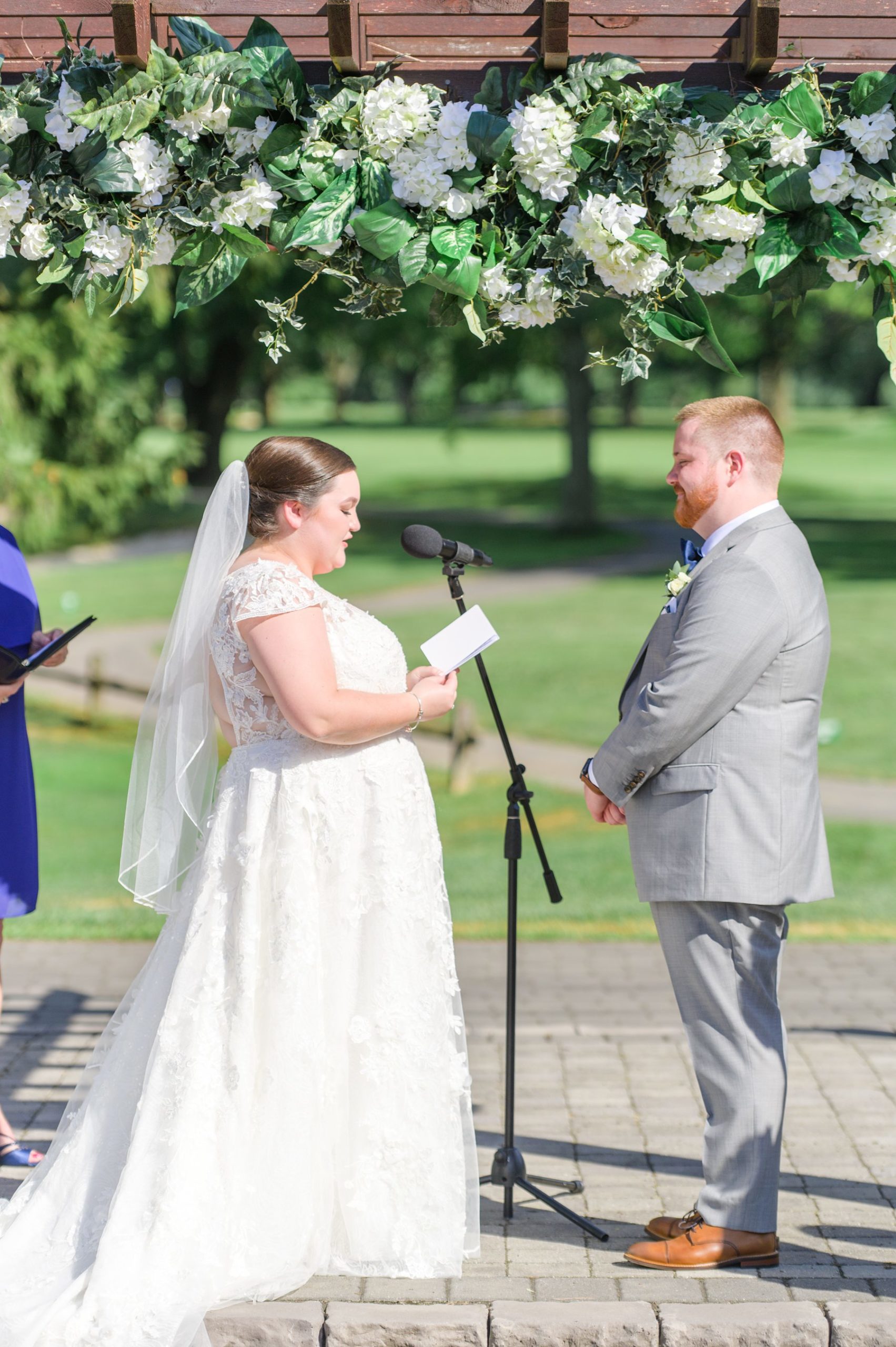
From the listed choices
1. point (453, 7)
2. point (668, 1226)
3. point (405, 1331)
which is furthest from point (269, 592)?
point (668, 1226)

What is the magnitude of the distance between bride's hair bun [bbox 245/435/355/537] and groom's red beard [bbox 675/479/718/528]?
3.08 feet

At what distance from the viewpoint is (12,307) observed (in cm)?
1772

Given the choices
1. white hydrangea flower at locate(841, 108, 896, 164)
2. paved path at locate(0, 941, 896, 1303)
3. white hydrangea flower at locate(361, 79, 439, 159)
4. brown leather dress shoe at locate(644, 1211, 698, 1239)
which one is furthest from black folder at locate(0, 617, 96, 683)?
white hydrangea flower at locate(841, 108, 896, 164)

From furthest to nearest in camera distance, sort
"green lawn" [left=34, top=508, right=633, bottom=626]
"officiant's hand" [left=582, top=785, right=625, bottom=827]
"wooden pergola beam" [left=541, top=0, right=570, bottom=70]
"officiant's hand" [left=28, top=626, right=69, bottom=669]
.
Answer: "green lawn" [left=34, top=508, right=633, bottom=626], "officiant's hand" [left=28, top=626, right=69, bottom=669], "officiant's hand" [left=582, top=785, right=625, bottom=827], "wooden pergola beam" [left=541, top=0, right=570, bottom=70]

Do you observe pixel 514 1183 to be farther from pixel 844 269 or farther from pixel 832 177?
pixel 832 177

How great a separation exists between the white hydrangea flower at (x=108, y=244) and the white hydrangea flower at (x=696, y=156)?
1.52 meters

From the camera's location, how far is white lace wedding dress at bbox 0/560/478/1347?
385cm

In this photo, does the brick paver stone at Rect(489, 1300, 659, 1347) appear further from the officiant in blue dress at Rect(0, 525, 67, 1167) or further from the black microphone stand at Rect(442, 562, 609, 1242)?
the officiant in blue dress at Rect(0, 525, 67, 1167)

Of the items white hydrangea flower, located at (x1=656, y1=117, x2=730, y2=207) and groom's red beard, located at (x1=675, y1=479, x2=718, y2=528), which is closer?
white hydrangea flower, located at (x1=656, y1=117, x2=730, y2=207)

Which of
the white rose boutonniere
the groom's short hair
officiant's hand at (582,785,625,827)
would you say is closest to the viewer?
the groom's short hair

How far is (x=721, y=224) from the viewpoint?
3.89 meters

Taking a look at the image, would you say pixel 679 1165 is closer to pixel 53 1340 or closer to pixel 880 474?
pixel 53 1340

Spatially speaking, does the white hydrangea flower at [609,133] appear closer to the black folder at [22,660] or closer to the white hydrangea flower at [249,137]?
the white hydrangea flower at [249,137]

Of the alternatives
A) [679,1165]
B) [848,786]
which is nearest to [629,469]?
[848,786]
